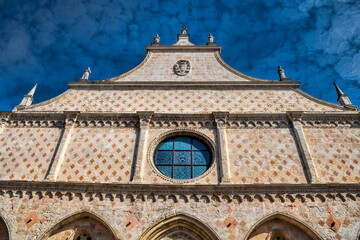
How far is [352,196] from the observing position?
25.2 ft

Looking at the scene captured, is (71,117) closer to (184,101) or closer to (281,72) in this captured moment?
(184,101)

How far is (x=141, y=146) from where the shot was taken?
8.99 m

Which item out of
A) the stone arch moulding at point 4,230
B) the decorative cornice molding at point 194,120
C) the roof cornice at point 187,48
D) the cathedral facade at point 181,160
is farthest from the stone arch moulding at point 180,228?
the roof cornice at point 187,48

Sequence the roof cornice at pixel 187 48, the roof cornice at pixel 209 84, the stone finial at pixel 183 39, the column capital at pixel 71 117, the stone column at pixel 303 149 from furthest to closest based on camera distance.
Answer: the stone finial at pixel 183 39 → the roof cornice at pixel 187 48 → the roof cornice at pixel 209 84 → the column capital at pixel 71 117 → the stone column at pixel 303 149

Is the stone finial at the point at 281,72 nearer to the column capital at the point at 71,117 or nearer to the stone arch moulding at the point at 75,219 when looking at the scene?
the column capital at the point at 71,117

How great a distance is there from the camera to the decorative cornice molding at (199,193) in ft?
25.3

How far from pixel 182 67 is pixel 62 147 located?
598 centimetres

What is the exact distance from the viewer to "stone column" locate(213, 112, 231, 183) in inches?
325

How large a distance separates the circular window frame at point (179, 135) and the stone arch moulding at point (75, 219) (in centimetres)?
208

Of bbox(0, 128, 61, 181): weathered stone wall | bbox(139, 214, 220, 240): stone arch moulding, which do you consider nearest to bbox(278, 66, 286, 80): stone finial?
bbox(139, 214, 220, 240): stone arch moulding

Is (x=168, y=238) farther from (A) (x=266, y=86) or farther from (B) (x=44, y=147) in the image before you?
(A) (x=266, y=86)

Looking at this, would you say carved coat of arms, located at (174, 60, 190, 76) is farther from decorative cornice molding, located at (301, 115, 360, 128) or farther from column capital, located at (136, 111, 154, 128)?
decorative cornice molding, located at (301, 115, 360, 128)

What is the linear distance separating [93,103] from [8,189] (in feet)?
13.7

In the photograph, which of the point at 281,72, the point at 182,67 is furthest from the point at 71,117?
the point at 281,72
